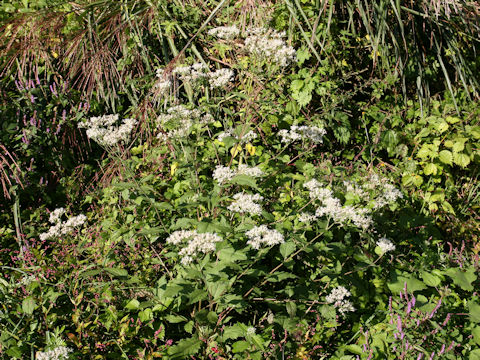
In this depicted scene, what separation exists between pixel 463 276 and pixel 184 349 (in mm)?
1139

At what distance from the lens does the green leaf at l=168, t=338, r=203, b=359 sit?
4.84 feet

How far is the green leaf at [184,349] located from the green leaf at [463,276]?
3.41 feet

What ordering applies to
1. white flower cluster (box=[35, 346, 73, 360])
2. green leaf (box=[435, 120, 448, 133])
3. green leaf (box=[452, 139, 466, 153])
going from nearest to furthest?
white flower cluster (box=[35, 346, 73, 360])
green leaf (box=[452, 139, 466, 153])
green leaf (box=[435, 120, 448, 133])

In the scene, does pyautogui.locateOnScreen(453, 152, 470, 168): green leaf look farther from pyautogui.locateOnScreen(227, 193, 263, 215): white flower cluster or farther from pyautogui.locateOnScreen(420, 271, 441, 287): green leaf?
pyautogui.locateOnScreen(227, 193, 263, 215): white flower cluster

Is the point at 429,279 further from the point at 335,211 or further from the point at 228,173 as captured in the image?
the point at 228,173

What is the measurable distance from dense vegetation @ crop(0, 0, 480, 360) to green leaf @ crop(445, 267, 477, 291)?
0.04 ft

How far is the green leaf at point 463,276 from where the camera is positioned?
170 centimetres

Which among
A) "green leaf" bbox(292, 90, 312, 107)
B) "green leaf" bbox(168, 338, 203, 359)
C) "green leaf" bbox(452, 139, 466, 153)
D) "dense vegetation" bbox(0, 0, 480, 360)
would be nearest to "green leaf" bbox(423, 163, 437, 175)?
"dense vegetation" bbox(0, 0, 480, 360)

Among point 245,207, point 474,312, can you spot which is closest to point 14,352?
point 245,207

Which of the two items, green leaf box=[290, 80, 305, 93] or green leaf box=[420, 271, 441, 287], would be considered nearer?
green leaf box=[420, 271, 441, 287]

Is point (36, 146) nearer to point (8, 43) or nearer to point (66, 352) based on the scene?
A: point (8, 43)

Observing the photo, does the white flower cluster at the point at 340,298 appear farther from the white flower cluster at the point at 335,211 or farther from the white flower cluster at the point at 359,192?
the white flower cluster at the point at 359,192

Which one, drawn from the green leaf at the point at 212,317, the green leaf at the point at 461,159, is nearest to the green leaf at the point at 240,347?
the green leaf at the point at 212,317

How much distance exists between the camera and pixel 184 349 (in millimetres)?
1504
